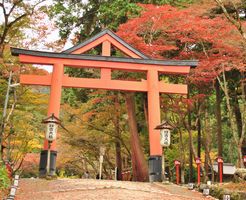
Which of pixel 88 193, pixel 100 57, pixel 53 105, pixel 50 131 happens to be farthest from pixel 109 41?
pixel 88 193

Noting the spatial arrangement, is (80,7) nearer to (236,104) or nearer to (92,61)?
(92,61)

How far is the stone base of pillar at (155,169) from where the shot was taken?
13656 mm

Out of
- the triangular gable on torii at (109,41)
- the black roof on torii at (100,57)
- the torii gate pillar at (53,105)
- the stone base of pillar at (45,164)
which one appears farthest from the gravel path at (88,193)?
the triangular gable on torii at (109,41)

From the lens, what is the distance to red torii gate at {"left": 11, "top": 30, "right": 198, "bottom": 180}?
14320mm

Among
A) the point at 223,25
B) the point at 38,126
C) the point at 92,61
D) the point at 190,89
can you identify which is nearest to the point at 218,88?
the point at 190,89

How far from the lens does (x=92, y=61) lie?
1489 centimetres

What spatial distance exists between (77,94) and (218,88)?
25.3 ft

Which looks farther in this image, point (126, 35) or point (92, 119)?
point (92, 119)

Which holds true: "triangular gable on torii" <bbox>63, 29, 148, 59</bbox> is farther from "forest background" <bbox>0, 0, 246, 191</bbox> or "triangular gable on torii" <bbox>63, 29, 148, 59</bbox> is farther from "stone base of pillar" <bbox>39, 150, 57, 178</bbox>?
"stone base of pillar" <bbox>39, 150, 57, 178</bbox>

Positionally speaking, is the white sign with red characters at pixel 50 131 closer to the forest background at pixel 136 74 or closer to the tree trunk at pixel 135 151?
the forest background at pixel 136 74

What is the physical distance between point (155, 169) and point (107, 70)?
4363mm

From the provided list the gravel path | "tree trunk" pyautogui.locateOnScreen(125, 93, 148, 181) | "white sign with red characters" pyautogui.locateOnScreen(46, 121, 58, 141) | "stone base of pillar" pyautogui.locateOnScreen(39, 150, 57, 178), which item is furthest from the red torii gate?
the gravel path

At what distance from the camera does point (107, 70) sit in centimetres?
1505

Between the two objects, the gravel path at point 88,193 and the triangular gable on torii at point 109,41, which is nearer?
the gravel path at point 88,193
